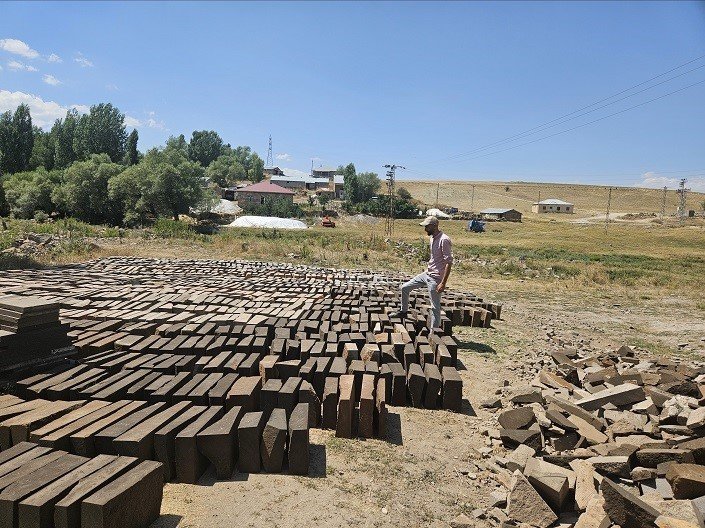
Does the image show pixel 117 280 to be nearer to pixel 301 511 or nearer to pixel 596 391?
pixel 301 511

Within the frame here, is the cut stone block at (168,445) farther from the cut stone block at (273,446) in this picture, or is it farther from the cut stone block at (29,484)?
the cut stone block at (273,446)

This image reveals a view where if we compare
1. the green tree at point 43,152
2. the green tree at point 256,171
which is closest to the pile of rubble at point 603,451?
the green tree at point 43,152

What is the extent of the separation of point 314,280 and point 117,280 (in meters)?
4.24

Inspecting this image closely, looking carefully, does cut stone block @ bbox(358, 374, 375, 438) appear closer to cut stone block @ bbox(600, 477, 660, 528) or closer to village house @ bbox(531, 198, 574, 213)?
cut stone block @ bbox(600, 477, 660, 528)

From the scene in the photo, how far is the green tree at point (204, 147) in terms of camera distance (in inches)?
3780

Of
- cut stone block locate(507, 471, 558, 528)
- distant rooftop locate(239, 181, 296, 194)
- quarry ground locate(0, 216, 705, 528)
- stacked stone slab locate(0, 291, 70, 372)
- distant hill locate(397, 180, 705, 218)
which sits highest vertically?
distant hill locate(397, 180, 705, 218)

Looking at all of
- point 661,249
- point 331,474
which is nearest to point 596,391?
point 331,474

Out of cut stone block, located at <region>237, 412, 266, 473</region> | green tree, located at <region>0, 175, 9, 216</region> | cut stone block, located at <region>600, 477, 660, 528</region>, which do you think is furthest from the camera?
green tree, located at <region>0, 175, 9, 216</region>

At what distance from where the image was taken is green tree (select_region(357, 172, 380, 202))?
66.0m

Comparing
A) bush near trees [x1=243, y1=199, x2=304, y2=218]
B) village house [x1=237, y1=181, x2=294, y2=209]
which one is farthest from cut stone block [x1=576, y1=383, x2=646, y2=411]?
village house [x1=237, y1=181, x2=294, y2=209]

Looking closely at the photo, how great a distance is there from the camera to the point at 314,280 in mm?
10688

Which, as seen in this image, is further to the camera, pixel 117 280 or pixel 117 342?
pixel 117 280

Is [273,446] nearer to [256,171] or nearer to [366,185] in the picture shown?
[366,185]

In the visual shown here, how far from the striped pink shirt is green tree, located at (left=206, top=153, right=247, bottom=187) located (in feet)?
244
